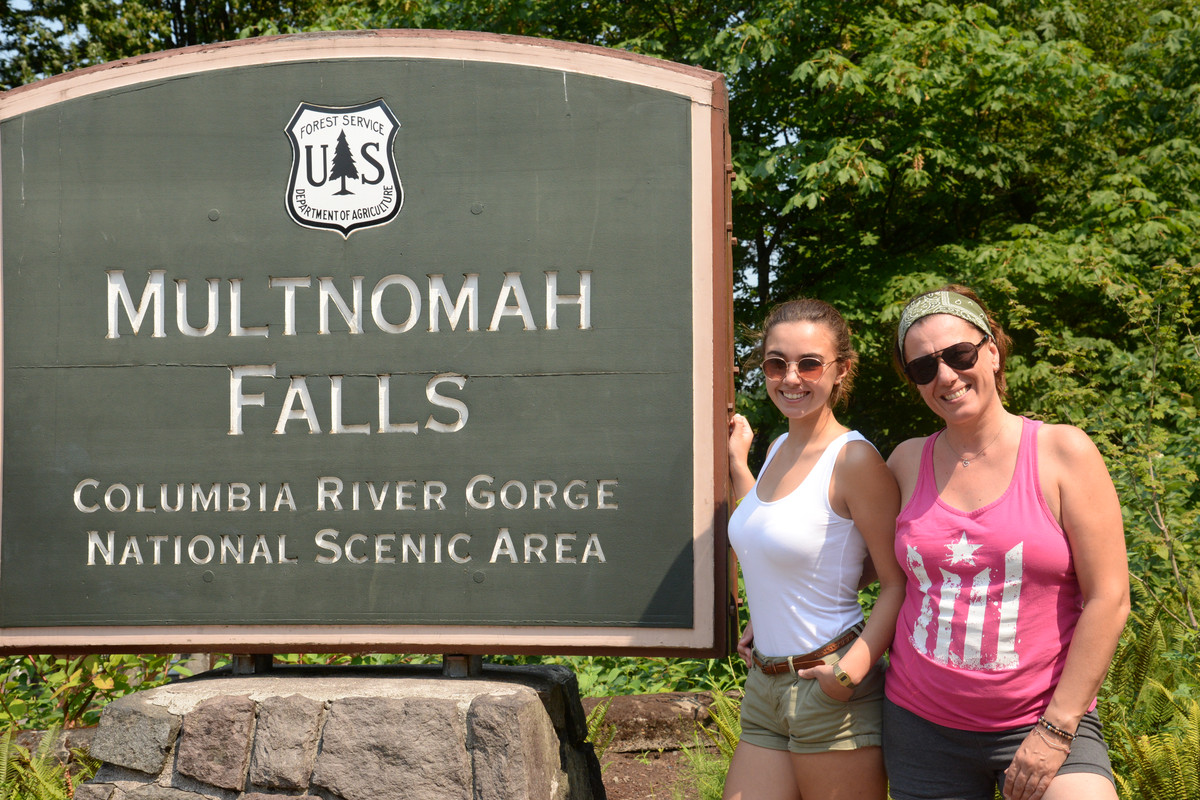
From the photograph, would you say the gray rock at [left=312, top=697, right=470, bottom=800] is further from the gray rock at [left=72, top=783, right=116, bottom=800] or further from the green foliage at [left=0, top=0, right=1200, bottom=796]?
the green foliage at [left=0, top=0, right=1200, bottom=796]

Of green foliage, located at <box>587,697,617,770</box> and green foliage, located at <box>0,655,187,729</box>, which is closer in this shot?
green foliage, located at <box>587,697,617,770</box>

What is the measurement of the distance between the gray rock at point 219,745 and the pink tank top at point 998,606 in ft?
6.09

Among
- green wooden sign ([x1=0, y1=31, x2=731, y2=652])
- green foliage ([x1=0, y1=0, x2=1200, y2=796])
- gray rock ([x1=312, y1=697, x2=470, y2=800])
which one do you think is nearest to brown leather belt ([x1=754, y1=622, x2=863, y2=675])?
green wooden sign ([x1=0, y1=31, x2=731, y2=652])

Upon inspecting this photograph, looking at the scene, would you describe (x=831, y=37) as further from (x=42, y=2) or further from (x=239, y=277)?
(x=42, y=2)

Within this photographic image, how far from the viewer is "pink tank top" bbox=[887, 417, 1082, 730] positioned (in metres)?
1.87

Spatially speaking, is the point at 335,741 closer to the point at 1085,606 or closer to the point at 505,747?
the point at 505,747

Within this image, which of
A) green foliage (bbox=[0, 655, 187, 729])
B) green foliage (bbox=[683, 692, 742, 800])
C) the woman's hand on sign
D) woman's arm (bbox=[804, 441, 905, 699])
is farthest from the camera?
green foliage (bbox=[0, 655, 187, 729])

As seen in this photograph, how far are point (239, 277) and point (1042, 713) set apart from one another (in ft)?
7.86

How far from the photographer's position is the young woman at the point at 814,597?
2.11m

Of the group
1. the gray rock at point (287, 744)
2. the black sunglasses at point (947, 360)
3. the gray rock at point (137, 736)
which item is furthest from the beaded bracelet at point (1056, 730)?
the gray rock at point (137, 736)

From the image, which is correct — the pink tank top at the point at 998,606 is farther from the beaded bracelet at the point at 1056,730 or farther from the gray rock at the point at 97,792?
the gray rock at the point at 97,792

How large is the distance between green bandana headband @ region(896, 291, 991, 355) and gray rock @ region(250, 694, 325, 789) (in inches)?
74.2

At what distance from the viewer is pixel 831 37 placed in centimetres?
959

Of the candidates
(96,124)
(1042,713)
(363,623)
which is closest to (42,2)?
(96,124)
